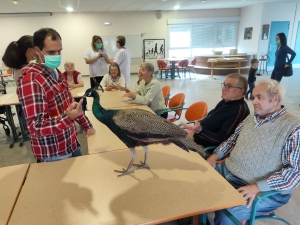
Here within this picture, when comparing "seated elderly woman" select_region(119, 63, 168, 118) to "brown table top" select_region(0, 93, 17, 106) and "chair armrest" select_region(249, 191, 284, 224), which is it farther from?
"brown table top" select_region(0, 93, 17, 106)

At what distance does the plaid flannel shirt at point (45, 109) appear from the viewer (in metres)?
1.22

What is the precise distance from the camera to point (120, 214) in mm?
1031

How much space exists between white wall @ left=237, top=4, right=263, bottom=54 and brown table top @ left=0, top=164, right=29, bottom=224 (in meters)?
11.2

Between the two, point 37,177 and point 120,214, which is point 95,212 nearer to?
point 120,214

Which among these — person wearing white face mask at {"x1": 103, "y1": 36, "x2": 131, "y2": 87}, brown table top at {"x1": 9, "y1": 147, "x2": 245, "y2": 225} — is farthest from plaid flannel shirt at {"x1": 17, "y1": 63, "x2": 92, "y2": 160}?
person wearing white face mask at {"x1": 103, "y1": 36, "x2": 131, "y2": 87}

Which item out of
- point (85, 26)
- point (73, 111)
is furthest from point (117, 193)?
point (85, 26)

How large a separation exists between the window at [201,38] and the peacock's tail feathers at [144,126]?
10646mm

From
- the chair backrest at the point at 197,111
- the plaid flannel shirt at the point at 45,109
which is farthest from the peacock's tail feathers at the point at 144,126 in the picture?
the chair backrest at the point at 197,111

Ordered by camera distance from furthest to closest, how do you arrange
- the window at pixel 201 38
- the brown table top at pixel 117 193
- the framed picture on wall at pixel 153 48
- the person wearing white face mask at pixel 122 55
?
the window at pixel 201 38 < the framed picture on wall at pixel 153 48 < the person wearing white face mask at pixel 122 55 < the brown table top at pixel 117 193

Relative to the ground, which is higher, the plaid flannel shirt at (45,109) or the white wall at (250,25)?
the white wall at (250,25)

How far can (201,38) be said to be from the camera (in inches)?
452

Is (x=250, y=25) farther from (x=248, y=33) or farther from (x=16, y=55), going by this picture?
(x=16, y=55)

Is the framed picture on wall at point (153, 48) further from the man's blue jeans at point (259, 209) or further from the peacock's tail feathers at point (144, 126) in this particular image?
the man's blue jeans at point (259, 209)

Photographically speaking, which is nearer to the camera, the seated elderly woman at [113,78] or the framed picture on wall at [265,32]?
the seated elderly woman at [113,78]
